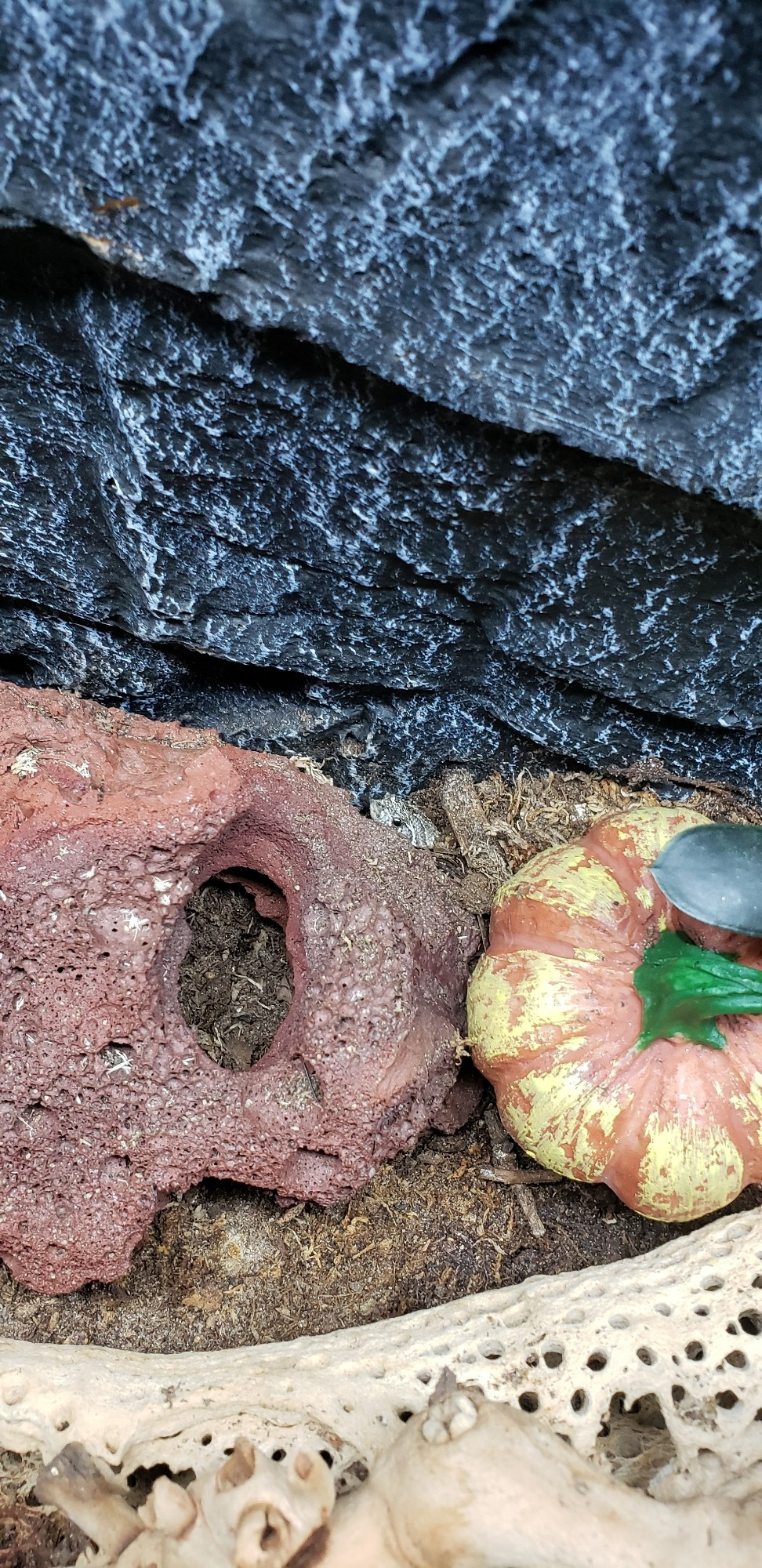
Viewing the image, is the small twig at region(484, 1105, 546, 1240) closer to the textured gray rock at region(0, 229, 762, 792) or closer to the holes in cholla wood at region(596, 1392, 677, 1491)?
the holes in cholla wood at region(596, 1392, 677, 1491)

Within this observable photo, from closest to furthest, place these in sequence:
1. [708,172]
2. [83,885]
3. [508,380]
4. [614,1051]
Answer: [708,172] < [508,380] < [83,885] < [614,1051]

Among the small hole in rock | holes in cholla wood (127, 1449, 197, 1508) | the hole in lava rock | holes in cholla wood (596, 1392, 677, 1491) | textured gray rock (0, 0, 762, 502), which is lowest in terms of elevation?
holes in cholla wood (127, 1449, 197, 1508)

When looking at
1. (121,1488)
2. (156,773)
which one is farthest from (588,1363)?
(156,773)

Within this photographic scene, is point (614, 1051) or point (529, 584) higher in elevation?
point (529, 584)

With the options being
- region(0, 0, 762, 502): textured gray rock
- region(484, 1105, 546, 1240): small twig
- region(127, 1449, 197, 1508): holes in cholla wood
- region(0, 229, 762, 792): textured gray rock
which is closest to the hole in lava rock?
region(0, 229, 762, 792): textured gray rock

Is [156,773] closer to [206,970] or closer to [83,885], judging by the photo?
[83,885]
